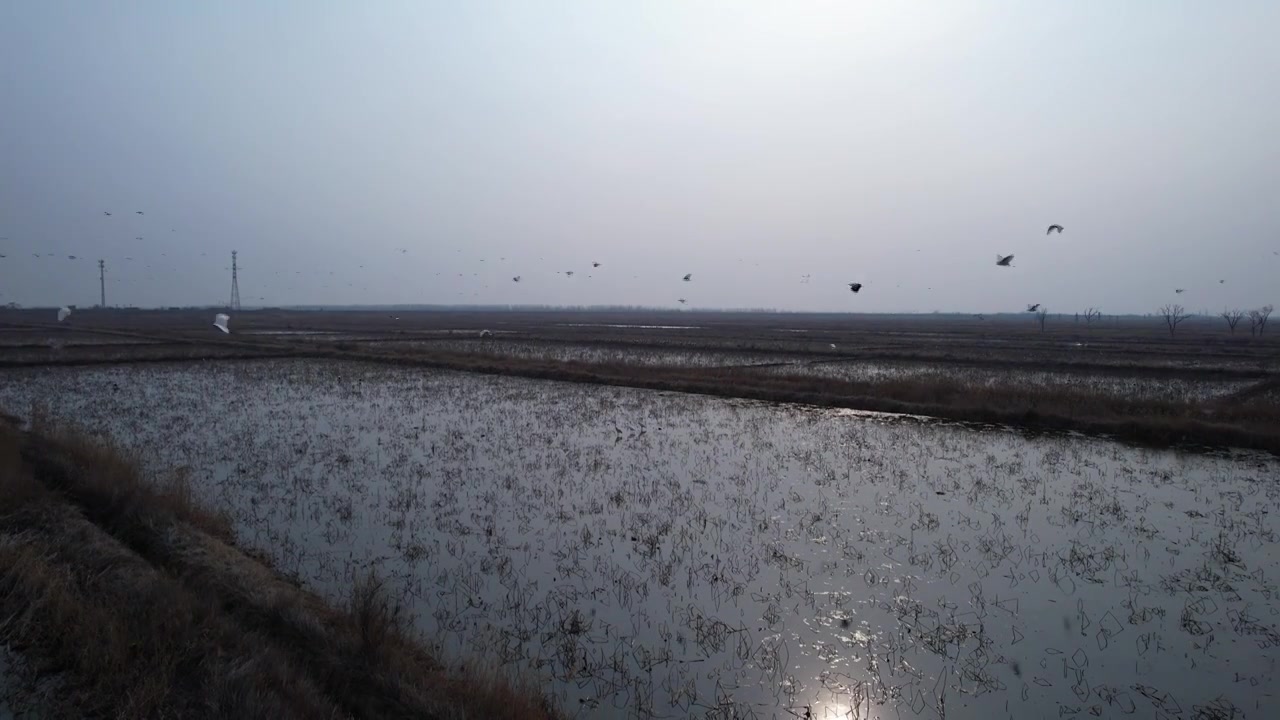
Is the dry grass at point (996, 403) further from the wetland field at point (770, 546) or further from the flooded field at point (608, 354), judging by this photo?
the flooded field at point (608, 354)

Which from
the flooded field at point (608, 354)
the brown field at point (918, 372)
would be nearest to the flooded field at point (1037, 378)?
the brown field at point (918, 372)

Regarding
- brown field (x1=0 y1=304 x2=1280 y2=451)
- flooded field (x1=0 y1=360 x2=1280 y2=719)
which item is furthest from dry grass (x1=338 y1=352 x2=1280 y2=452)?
flooded field (x1=0 y1=360 x2=1280 y2=719)

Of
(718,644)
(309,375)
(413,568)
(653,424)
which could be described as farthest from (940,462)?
(309,375)

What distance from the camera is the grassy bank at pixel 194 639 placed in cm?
336

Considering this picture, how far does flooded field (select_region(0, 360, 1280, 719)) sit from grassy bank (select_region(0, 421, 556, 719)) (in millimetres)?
558

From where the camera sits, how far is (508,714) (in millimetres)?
3293

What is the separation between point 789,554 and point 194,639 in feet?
14.2

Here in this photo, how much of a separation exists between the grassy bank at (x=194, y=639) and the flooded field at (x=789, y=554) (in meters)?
0.56

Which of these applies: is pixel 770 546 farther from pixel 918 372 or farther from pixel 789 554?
pixel 918 372

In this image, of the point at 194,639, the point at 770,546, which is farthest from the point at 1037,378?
the point at 194,639

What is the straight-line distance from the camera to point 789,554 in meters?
6.00

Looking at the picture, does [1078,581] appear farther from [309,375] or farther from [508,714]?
[309,375]

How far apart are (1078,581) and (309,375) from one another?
19.6 metres

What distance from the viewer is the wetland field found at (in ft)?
13.3
